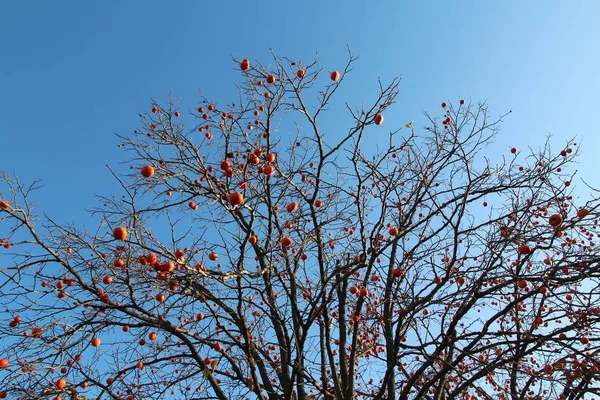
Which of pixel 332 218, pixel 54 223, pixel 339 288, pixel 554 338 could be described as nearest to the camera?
pixel 554 338

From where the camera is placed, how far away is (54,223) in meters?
4.48

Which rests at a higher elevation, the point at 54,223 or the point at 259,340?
the point at 54,223

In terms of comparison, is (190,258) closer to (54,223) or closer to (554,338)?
(54,223)

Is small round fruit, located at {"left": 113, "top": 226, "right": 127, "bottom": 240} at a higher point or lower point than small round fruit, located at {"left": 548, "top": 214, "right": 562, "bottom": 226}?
higher

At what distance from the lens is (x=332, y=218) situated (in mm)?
5910

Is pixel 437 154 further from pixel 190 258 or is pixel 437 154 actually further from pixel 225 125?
pixel 190 258

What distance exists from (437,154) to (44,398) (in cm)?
569

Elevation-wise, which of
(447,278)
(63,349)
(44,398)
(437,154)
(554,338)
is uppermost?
(437,154)

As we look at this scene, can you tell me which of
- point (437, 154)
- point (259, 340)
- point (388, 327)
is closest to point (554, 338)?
point (388, 327)

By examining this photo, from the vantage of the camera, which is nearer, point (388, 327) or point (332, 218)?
point (388, 327)

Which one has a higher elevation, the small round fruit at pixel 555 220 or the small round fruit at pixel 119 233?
the small round fruit at pixel 119 233

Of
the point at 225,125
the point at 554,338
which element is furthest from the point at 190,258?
the point at 554,338

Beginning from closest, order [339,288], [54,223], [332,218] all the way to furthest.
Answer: [54,223] → [339,288] → [332,218]

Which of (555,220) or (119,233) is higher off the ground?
(119,233)
